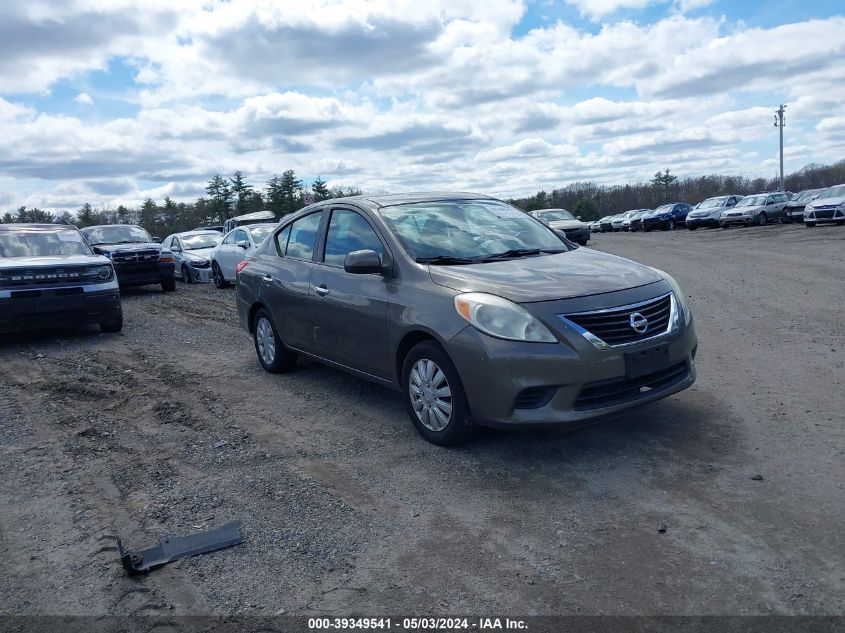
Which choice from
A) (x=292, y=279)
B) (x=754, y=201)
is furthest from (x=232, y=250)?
(x=754, y=201)

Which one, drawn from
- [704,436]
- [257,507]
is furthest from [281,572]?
[704,436]

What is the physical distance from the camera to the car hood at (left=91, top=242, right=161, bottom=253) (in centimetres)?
1610

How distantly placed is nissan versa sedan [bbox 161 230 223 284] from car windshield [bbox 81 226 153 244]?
2.60 ft

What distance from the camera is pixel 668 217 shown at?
43844 millimetres

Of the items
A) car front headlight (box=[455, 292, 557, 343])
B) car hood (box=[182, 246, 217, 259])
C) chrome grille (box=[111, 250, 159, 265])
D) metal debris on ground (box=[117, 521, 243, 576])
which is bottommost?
metal debris on ground (box=[117, 521, 243, 576])

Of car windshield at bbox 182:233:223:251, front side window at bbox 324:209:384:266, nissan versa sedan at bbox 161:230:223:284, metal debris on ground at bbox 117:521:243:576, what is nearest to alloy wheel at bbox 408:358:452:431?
front side window at bbox 324:209:384:266

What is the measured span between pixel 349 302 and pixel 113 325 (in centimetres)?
Result: 624

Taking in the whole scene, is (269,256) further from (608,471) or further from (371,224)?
(608,471)

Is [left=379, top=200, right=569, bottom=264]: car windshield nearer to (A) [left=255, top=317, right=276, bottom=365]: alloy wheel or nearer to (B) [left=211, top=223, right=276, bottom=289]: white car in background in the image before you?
(A) [left=255, top=317, right=276, bottom=365]: alloy wheel

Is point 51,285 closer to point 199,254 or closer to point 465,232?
point 465,232

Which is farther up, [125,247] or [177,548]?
[125,247]

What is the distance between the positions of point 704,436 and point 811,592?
6.19 feet

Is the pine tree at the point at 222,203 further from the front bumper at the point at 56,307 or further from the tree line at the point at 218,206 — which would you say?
the front bumper at the point at 56,307

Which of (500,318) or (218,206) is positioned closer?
(500,318)
